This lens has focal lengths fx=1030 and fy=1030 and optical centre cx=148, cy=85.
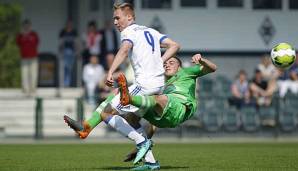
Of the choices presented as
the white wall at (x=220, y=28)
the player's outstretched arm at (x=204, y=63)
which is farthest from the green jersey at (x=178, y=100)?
the white wall at (x=220, y=28)

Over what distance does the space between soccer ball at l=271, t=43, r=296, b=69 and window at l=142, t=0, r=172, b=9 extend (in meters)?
16.9

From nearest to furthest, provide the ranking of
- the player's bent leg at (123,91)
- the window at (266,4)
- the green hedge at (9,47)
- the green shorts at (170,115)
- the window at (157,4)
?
1. the player's bent leg at (123,91)
2. the green shorts at (170,115)
3. the green hedge at (9,47)
4. the window at (157,4)
5. the window at (266,4)

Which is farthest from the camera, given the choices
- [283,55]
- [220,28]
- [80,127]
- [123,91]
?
[220,28]

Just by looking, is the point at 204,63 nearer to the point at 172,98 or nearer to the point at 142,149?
the point at 172,98

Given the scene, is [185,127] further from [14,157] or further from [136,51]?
[136,51]

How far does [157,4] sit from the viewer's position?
33562 millimetres

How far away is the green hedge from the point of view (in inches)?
1252

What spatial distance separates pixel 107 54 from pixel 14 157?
1317 cm

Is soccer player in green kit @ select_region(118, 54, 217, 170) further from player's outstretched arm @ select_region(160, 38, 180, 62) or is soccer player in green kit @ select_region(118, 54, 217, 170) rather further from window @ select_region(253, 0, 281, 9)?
window @ select_region(253, 0, 281, 9)

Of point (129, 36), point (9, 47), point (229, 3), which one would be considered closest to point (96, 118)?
point (129, 36)

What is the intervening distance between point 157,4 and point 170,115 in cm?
1984

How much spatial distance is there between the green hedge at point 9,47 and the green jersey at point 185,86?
56.9 ft

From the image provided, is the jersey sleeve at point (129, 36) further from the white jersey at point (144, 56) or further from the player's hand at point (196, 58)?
the player's hand at point (196, 58)

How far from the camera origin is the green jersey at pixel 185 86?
14.4 metres
